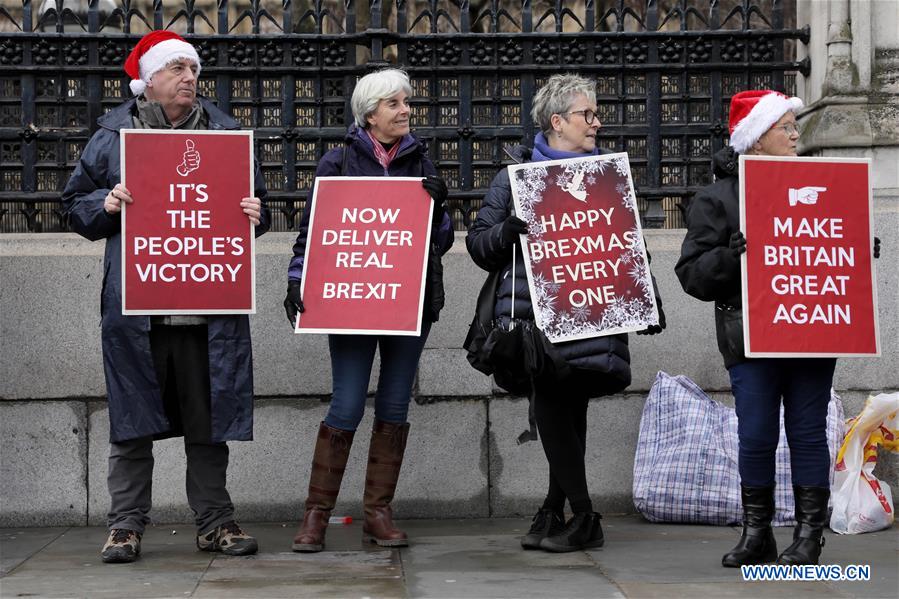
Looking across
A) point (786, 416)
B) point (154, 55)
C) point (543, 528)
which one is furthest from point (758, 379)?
point (154, 55)

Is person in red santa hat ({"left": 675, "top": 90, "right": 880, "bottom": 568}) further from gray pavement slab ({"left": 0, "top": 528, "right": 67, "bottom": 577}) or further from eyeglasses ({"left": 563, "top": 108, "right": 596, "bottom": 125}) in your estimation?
gray pavement slab ({"left": 0, "top": 528, "right": 67, "bottom": 577})

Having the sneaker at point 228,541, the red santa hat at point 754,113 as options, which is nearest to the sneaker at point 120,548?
the sneaker at point 228,541

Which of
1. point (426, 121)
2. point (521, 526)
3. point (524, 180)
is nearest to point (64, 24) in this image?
point (426, 121)

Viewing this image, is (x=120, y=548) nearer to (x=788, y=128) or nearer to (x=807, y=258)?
(x=807, y=258)

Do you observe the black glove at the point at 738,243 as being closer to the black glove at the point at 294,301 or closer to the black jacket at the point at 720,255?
the black jacket at the point at 720,255

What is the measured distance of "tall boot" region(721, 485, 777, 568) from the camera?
5406mm

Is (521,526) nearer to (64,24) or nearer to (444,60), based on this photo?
(444,60)

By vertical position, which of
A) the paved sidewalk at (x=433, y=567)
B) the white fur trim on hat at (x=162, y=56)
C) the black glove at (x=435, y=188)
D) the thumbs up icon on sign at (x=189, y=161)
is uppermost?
A: the white fur trim on hat at (x=162, y=56)

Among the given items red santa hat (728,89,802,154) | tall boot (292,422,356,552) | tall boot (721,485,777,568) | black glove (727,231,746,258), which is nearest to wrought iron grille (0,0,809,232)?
tall boot (292,422,356,552)

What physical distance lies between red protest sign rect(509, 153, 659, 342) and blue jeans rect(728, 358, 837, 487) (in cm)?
57

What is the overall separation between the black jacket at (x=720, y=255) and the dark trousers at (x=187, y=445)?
204 centimetres

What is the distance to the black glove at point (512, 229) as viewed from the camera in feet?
18.5

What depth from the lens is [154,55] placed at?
Result: 5.86 metres

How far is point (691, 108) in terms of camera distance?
7.57 m
